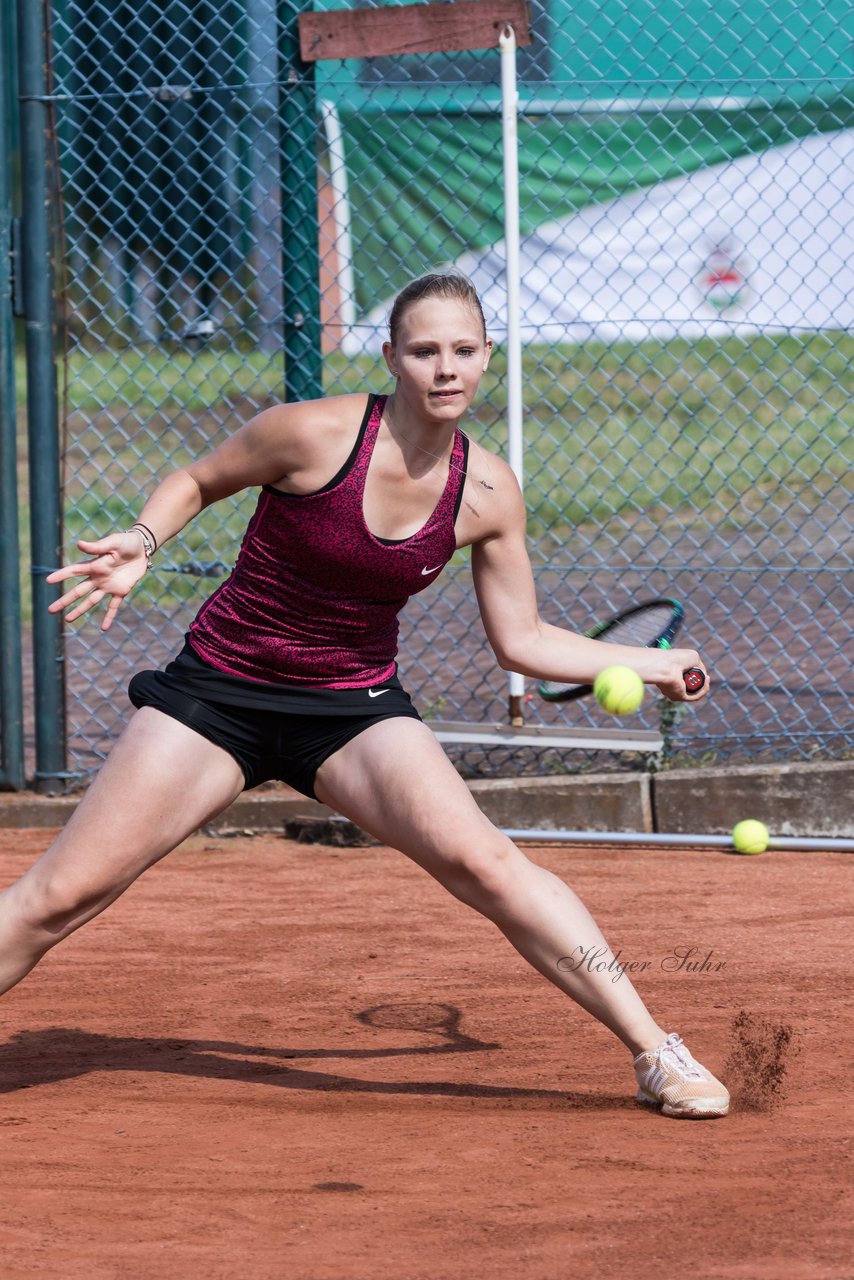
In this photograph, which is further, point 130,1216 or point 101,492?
point 101,492

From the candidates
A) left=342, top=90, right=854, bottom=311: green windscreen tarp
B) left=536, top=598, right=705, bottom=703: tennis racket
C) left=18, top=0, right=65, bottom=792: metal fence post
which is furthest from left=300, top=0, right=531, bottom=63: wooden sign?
left=536, top=598, right=705, bottom=703: tennis racket

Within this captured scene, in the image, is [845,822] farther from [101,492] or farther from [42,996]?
[101,492]

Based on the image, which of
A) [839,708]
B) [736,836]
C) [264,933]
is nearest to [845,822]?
[736,836]

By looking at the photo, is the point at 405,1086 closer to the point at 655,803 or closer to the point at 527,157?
the point at 655,803

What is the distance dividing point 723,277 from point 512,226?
9.75 ft

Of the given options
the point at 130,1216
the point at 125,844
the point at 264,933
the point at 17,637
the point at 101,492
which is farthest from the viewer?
the point at 101,492

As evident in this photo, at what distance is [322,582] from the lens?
3340mm

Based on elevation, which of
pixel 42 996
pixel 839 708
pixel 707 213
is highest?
pixel 707 213

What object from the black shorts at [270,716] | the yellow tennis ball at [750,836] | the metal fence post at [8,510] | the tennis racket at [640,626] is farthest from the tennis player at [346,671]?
the metal fence post at [8,510]

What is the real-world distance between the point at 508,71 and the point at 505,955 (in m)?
3.03

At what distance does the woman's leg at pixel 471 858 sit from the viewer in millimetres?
3232

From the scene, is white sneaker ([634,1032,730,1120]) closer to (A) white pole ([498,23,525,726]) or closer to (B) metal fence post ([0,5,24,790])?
(A) white pole ([498,23,525,726])

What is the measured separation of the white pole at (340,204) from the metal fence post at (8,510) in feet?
4.00

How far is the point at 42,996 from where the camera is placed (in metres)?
4.41
